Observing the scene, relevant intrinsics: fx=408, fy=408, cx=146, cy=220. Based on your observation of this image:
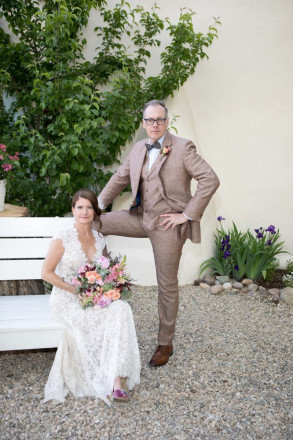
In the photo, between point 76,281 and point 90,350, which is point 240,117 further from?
point 90,350

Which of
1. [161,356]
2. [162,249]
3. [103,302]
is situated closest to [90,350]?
[103,302]

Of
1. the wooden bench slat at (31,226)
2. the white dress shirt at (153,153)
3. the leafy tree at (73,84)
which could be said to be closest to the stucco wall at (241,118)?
the leafy tree at (73,84)

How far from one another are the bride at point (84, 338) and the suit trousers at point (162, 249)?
0.27 metres

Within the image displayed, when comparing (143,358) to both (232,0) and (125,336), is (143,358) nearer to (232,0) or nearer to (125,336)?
(125,336)

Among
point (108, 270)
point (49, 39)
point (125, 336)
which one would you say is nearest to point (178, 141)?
point (108, 270)

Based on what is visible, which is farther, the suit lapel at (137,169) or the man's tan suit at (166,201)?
the suit lapel at (137,169)

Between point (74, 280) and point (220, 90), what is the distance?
354 centimetres

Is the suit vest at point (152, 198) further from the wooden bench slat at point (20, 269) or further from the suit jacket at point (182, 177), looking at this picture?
the wooden bench slat at point (20, 269)

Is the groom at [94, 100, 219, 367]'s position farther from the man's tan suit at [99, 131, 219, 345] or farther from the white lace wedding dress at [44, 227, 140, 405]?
the white lace wedding dress at [44, 227, 140, 405]

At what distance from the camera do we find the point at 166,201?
8.92ft

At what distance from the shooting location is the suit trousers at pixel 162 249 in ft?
9.09

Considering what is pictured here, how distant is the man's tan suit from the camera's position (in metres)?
2.62

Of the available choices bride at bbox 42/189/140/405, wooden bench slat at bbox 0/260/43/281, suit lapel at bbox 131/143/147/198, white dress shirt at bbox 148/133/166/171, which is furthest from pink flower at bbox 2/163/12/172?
white dress shirt at bbox 148/133/166/171

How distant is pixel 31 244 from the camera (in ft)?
10.1
